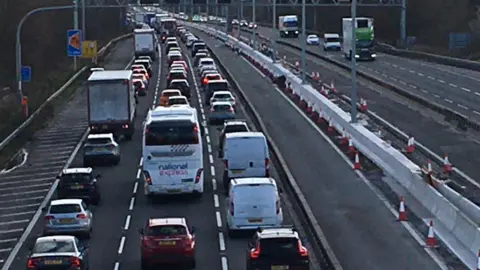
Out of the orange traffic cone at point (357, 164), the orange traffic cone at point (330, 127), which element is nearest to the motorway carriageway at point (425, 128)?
the orange traffic cone at point (357, 164)

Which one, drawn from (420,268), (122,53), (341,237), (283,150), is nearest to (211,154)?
(283,150)

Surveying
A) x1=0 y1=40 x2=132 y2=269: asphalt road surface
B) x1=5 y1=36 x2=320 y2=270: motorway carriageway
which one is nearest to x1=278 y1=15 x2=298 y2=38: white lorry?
x1=0 y1=40 x2=132 y2=269: asphalt road surface

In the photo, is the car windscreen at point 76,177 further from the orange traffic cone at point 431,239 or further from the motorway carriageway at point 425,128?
the orange traffic cone at point 431,239

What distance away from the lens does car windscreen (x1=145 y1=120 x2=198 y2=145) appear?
3316 centimetres

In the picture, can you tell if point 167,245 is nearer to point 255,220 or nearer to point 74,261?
point 74,261

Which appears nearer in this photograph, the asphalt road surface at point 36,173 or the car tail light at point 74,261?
the car tail light at point 74,261

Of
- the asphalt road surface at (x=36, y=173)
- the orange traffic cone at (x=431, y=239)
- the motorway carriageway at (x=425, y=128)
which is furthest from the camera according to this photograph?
the motorway carriageway at (x=425, y=128)

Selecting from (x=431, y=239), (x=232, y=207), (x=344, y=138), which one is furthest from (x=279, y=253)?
(x=344, y=138)

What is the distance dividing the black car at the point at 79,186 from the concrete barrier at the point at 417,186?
368 inches

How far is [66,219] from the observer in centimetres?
2867

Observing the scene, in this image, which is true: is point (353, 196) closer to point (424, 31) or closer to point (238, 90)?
point (238, 90)

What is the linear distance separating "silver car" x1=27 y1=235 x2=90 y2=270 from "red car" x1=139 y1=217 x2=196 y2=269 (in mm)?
1588

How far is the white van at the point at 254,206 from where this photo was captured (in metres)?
27.9

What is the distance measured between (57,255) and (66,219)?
226 inches
